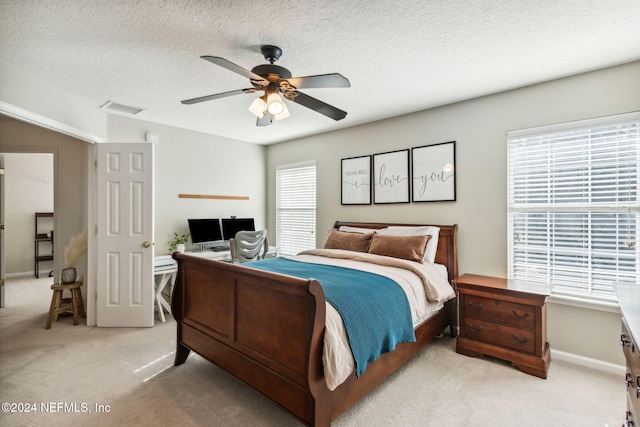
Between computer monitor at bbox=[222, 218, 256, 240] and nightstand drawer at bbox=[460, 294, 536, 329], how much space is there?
3.35 metres

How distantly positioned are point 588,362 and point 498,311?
0.84m

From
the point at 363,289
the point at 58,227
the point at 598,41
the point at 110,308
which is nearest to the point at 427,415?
the point at 363,289

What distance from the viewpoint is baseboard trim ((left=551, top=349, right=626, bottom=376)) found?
2.50 meters

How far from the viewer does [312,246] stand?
4.90 metres

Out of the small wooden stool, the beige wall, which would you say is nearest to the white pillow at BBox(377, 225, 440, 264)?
the beige wall

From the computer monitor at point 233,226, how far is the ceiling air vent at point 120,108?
74.1 inches

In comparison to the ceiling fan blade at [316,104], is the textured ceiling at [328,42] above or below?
above

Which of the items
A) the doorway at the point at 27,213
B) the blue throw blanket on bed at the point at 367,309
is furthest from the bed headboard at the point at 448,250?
the doorway at the point at 27,213

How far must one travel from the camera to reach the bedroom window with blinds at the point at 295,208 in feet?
16.2

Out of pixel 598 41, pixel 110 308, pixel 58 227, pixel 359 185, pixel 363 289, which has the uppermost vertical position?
pixel 598 41

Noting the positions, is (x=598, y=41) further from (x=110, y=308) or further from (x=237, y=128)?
(x=110, y=308)

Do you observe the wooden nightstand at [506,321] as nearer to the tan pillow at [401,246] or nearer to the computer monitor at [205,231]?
the tan pillow at [401,246]

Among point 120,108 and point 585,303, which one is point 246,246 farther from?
point 585,303

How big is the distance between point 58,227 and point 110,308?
1.47 metres
